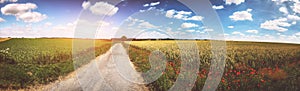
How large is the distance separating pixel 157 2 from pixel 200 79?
20.3 ft

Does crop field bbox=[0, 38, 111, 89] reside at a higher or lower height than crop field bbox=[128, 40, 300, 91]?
lower

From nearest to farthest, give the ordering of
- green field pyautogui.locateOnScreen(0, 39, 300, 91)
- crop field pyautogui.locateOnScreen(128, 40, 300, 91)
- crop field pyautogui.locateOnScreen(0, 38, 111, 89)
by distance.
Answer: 1. crop field pyautogui.locateOnScreen(128, 40, 300, 91)
2. green field pyautogui.locateOnScreen(0, 39, 300, 91)
3. crop field pyautogui.locateOnScreen(0, 38, 111, 89)

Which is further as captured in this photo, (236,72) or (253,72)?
(236,72)

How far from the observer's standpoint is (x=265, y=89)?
855 cm

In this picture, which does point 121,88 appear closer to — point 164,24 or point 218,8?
point 164,24

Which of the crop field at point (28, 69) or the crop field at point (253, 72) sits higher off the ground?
the crop field at point (253, 72)

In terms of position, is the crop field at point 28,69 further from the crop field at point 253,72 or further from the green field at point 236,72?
the crop field at point 253,72

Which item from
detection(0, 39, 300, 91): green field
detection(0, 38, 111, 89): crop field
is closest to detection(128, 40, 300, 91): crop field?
detection(0, 39, 300, 91): green field

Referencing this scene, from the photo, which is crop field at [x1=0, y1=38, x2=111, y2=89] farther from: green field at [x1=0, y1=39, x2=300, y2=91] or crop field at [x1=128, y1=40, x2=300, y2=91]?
crop field at [x1=128, y1=40, x2=300, y2=91]

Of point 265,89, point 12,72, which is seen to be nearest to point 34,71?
point 12,72

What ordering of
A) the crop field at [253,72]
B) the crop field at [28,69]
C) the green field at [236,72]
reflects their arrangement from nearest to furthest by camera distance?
the crop field at [253,72]
the green field at [236,72]
the crop field at [28,69]

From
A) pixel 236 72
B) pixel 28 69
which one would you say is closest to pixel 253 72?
pixel 236 72

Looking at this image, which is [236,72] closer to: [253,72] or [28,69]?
[253,72]

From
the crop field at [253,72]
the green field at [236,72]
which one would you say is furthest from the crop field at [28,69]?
the crop field at [253,72]
